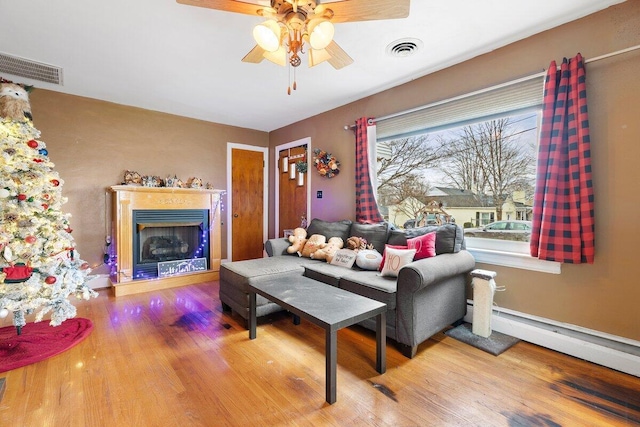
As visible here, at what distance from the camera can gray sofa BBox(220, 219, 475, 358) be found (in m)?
2.04

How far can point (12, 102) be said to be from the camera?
2.69 metres

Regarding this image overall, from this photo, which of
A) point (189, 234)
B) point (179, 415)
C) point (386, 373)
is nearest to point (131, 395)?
point (179, 415)

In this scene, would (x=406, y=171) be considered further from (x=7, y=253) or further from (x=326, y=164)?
(x=7, y=253)

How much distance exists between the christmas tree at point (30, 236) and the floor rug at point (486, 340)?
330 centimetres

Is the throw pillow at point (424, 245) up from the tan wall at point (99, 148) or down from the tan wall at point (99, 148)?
down

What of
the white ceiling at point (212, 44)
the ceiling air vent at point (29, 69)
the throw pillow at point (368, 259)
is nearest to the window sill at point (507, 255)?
the throw pillow at point (368, 259)

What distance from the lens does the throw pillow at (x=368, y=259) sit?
8.95 feet

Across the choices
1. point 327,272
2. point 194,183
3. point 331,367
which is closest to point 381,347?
point 331,367

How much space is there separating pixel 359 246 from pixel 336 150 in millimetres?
1580

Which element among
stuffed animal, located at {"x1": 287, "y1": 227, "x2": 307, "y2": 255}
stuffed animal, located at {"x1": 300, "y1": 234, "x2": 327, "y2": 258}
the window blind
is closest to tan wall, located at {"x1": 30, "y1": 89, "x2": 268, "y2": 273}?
stuffed animal, located at {"x1": 287, "y1": 227, "x2": 307, "y2": 255}

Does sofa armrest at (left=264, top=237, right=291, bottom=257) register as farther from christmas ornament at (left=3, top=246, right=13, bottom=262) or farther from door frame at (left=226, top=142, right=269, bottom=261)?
christmas ornament at (left=3, top=246, right=13, bottom=262)

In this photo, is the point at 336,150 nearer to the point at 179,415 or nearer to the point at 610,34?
the point at 610,34

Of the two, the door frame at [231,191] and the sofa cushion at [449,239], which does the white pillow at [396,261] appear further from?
the door frame at [231,191]

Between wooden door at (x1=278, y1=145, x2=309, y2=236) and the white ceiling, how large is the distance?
1234mm
